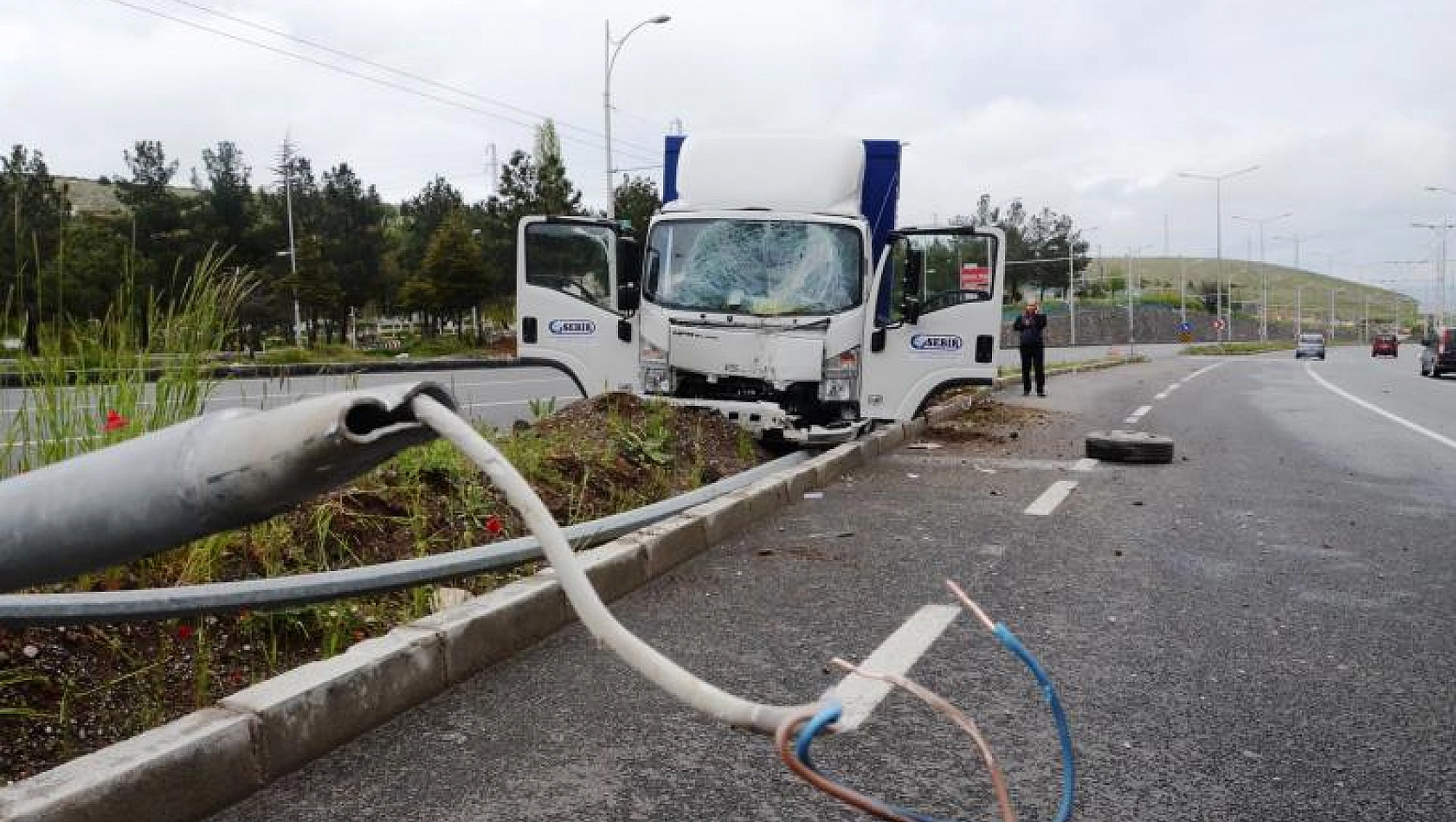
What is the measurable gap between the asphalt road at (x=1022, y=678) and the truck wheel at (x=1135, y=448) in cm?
218

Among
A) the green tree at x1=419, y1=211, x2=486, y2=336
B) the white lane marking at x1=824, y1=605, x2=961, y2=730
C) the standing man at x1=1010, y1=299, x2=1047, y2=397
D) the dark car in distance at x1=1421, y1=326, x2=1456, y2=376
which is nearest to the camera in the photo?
the white lane marking at x1=824, y1=605, x2=961, y2=730

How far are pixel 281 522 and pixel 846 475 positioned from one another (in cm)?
539

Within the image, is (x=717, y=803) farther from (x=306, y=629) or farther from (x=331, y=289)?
(x=331, y=289)

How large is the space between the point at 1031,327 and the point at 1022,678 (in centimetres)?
1593

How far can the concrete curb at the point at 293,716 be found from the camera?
8.50 feet

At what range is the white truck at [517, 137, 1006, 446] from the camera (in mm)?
9414

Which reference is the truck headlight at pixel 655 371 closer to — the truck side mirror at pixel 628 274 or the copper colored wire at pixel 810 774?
the truck side mirror at pixel 628 274

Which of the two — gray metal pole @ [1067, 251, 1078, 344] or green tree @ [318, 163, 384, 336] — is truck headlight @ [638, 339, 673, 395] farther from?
gray metal pole @ [1067, 251, 1078, 344]

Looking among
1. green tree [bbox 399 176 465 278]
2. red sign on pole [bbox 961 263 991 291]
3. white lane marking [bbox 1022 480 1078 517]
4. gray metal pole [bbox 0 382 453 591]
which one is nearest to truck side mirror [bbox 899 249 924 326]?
red sign on pole [bbox 961 263 991 291]

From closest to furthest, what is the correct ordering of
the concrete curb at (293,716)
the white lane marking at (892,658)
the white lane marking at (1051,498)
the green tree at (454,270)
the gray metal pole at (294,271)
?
the concrete curb at (293,716), the white lane marking at (892,658), the white lane marking at (1051,498), the gray metal pole at (294,271), the green tree at (454,270)

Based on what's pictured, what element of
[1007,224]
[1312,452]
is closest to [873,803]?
[1312,452]

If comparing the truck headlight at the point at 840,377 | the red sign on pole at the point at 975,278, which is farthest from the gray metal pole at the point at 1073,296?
the truck headlight at the point at 840,377

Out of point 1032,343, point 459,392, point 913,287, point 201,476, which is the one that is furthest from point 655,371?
point 1032,343

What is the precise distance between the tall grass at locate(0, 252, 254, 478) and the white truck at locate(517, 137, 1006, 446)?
16.0ft
